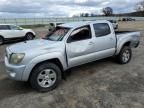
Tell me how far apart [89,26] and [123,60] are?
212 centimetres

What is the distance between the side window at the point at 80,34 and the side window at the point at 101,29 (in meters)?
0.33

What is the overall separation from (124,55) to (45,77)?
11.5ft

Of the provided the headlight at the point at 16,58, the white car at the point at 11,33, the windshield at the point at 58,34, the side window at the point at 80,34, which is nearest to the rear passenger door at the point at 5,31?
the white car at the point at 11,33

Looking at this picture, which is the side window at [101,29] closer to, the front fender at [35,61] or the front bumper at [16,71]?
the front fender at [35,61]

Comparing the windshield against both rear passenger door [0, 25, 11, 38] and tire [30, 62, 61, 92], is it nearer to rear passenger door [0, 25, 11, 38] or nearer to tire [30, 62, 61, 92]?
tire [30, 62, 61, 92]

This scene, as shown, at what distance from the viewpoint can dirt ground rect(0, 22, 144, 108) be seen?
4.46 m

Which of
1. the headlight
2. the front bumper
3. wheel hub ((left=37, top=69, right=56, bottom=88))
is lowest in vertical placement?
wheel hub ((left=37, top=69, right=56, bottom=88))

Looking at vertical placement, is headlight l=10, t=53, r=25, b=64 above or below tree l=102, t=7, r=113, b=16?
below

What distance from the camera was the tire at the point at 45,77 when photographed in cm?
503

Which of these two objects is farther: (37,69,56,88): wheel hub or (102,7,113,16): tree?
(102,7,113,16): tree

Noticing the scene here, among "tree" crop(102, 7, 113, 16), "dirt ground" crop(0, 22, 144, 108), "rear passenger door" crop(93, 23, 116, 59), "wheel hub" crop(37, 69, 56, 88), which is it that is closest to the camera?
"dirt ground" crop(0, 22, 144, 108)

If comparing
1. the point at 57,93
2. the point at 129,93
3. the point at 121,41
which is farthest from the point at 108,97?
the point at 121,41

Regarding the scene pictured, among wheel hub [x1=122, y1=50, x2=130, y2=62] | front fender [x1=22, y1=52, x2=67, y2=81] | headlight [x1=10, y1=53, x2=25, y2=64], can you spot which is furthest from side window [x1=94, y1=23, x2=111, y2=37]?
headlight [x1=10, y1=53, x2=25, y2=64]

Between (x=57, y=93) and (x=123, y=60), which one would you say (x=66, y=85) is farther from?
(x=123, y=60)
